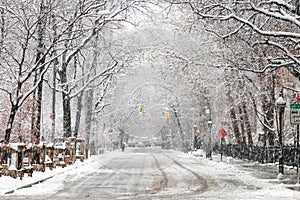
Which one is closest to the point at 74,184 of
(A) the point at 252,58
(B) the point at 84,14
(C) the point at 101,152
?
(B) the point at 84,14

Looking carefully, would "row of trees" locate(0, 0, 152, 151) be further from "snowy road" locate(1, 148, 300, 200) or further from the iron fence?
the iron fence

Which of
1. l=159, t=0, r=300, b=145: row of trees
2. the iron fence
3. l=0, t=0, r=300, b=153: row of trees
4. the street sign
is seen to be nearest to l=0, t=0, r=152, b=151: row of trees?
l=0, t=0, r=300, b=153: row of trees

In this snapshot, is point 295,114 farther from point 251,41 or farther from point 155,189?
point 251,41

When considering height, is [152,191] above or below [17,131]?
below

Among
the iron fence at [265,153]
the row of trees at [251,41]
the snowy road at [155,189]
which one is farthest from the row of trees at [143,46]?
the snowy road at [155,189]

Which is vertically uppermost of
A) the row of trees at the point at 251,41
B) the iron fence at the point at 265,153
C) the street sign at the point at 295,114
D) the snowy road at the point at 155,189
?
A: the row of trees at the point at 251,41

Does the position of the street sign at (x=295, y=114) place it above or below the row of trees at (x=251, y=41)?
below

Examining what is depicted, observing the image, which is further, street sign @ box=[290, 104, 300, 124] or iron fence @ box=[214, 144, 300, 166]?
iron fence @ box=[214, 144, 300, 166]

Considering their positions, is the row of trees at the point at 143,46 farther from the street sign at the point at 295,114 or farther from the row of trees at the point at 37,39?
the street sign at the point at 295,114

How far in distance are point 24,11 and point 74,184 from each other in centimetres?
930

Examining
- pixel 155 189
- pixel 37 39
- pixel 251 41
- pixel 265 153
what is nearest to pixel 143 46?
pixel 265 153

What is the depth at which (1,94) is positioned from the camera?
4431cm

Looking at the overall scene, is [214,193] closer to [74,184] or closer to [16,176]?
[74,184]

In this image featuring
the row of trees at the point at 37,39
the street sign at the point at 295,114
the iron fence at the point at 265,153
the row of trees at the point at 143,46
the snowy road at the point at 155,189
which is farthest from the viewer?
the iron fence at the point at 265,153
